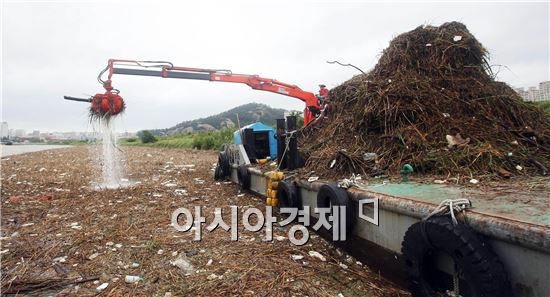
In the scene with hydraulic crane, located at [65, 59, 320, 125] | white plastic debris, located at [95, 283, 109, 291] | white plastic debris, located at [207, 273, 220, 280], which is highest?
hydraulic crane, located at [65, 59, 320, 125]

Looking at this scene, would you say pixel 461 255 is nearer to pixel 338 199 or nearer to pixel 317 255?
pixel 338 199

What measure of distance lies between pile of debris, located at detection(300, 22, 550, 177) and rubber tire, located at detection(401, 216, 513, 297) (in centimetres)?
127

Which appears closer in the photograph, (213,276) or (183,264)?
(213,276)

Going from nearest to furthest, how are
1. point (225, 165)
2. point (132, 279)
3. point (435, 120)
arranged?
1. point (132, 279)
2. point (435, 120)
3. point (225, 165)

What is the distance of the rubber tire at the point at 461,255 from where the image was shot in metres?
1.60

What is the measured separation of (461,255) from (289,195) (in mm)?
2172

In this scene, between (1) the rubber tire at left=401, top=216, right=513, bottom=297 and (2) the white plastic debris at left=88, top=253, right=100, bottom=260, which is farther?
(2) the white plastic debris at left=88, top=253, right=100, bottom=260

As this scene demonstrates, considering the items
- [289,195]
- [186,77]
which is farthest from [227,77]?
[289,195]

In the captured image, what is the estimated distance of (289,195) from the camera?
147 inches

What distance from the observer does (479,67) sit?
4348 mm

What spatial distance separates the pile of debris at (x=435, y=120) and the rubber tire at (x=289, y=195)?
36cm

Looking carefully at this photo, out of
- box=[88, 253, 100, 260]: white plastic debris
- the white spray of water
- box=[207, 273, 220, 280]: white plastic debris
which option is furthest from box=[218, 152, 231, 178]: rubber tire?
box=[207, 273, 220, 280]: white plastic debris

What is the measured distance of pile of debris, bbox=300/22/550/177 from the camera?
3203mm

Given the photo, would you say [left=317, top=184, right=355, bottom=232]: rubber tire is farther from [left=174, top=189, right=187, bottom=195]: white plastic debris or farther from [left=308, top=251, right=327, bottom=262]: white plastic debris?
[left=174, top=189, right=187, bottom=195]: white plastic debris
